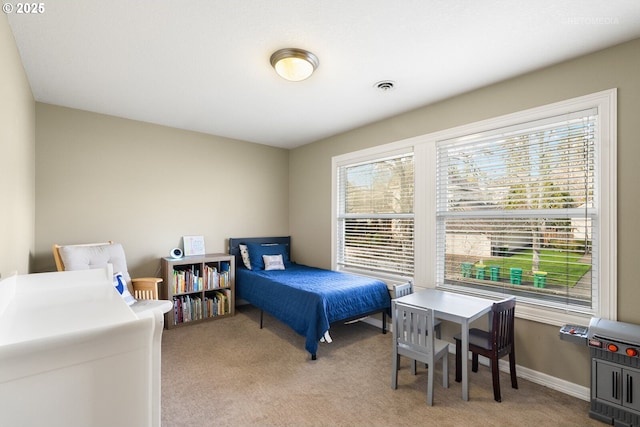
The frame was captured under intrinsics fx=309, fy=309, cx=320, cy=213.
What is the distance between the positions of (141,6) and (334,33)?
3.74 ft

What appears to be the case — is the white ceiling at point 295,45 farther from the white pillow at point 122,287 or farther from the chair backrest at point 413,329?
the chair backrest at point 413,329

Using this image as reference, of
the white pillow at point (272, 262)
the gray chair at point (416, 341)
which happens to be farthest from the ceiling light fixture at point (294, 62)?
the white pillow at point (272, 262)

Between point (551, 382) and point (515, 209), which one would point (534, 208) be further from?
point (551, 382)

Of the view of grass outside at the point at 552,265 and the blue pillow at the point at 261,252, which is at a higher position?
the view of grass outside at the point at 552,265

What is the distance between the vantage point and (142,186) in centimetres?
378

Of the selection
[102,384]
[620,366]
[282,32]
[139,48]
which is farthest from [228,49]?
[620,366]

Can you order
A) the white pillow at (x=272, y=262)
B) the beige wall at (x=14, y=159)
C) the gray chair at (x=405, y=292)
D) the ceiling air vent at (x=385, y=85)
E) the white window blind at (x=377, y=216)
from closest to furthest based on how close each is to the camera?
the beige wall at (x=14, y=159), the ceiling air vent at (x=385, y=85), the gray chair at (x=405, y=292), the white window blind at (x=377, y=216), the white pillow at (x=272, y=262)

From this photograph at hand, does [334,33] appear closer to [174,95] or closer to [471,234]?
[174,95]

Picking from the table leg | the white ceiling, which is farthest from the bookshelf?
the table leg

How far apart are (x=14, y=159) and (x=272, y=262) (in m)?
2.84

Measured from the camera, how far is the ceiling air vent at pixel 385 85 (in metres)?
2.70

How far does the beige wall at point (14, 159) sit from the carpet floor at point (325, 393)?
1437mm

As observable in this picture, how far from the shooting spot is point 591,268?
7.38 ft

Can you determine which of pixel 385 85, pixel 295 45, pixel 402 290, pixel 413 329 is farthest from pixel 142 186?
pixel 413 329
